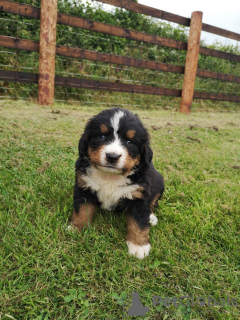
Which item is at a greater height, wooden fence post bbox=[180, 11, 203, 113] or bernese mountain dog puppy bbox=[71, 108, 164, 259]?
wooden fence post bbox=[180, 11, 203, 113]

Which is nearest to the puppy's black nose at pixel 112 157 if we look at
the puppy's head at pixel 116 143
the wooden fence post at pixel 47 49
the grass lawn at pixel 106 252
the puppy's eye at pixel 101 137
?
the puppy's head at pixel 116 143

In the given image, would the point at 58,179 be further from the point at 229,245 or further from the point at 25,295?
the point at 229,245

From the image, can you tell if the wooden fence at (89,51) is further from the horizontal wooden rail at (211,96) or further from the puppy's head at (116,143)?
the puppy's head at (116,143)

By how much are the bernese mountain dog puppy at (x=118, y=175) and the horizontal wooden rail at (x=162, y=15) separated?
5881mm

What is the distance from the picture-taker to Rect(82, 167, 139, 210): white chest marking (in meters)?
1.99

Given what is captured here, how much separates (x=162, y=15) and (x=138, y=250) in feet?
24.2

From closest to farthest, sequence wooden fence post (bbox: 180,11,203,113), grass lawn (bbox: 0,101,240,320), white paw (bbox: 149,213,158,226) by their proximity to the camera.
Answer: grass lawn (bbox: 0,101,240,320)
white paw (bbox: 149,213,158,226)
wooden fence post (bbox: 180,11,203,113)

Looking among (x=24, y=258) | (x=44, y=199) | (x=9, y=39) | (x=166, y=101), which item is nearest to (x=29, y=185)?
(x=44, y=199)

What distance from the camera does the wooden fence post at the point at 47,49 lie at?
5668mm

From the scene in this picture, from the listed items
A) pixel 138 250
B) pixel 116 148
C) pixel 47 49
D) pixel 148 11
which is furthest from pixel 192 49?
pixel 138 250

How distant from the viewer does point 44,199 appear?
233cm

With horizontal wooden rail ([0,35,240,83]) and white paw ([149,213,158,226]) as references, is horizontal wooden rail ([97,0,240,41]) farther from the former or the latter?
white paw ([149,213,158,226])

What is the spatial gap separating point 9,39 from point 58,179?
13.5 ft

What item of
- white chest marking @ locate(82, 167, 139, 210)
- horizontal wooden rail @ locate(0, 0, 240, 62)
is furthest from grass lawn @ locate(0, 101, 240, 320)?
horizontal wooden rail @ locate(0, 0, 240, 62)
